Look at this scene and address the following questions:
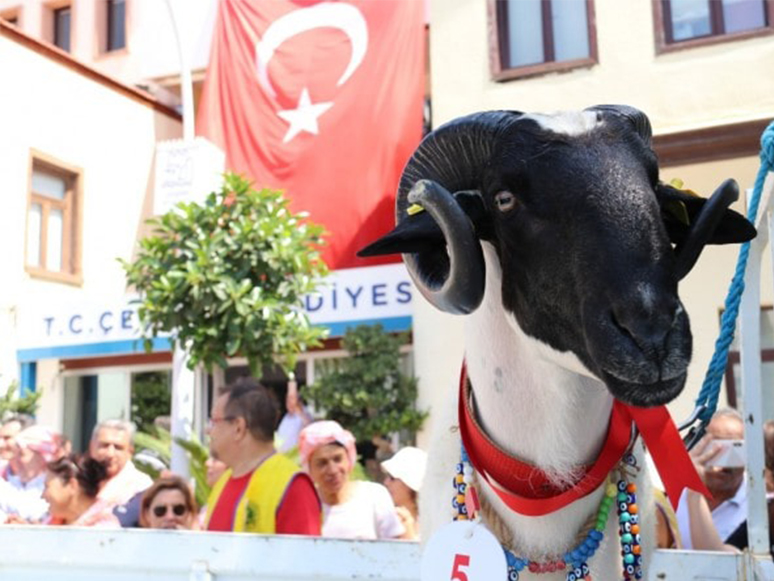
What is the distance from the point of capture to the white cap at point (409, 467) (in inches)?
134

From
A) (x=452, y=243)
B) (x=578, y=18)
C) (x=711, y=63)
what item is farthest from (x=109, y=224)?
(x=452, y=243)

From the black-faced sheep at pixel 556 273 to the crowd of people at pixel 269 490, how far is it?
119 centimetres

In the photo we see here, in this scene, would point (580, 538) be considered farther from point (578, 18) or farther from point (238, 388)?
point (578, 18)

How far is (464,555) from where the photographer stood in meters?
1.91

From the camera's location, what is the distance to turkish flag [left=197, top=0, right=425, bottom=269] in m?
11.0

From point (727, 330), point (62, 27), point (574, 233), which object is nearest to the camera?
point (574, 233)

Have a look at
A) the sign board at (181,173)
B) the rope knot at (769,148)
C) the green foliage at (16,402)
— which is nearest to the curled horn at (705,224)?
the rope knot at (769,148)

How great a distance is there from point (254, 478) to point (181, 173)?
6533mm

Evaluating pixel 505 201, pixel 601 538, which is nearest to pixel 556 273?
pixel 505 201

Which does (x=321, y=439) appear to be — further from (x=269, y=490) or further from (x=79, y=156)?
(x=79, y=156)

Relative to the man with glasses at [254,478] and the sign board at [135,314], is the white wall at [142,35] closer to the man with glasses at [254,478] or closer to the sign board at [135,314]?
the sign board at [135,314]

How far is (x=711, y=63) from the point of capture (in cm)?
941

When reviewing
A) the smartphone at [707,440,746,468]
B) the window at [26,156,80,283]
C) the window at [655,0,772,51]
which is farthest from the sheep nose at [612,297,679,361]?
the window at [26,156,80,283]

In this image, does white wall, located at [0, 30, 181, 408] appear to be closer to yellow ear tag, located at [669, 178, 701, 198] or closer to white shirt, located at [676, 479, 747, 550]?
white shirt, located at [676, 479, 747, 550]
